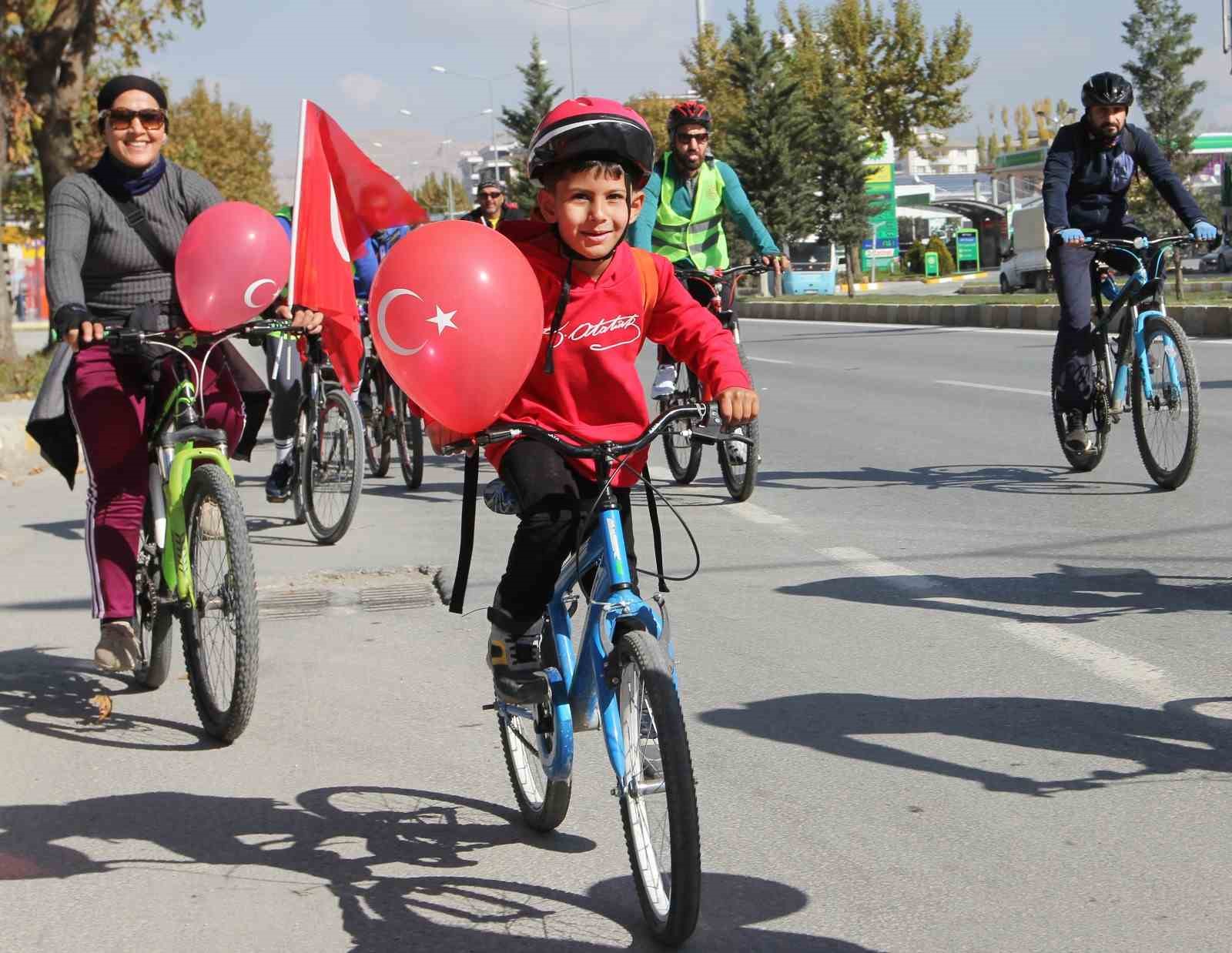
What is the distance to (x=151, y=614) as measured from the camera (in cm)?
571

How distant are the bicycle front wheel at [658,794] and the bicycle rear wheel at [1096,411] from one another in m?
6.15

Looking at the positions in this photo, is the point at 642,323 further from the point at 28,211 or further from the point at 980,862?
the point at 28,211

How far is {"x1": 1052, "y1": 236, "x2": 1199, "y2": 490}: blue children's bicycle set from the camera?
8.67m

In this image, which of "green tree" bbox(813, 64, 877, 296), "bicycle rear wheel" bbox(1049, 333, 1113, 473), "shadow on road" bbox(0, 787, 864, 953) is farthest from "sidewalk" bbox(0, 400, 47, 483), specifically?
"green tree" bbox(813, 64, 877, 296)

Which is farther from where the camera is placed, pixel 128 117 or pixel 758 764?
pixel 128 117

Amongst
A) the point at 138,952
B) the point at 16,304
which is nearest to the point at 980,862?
the point at 138,952

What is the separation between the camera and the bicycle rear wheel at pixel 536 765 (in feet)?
13.2

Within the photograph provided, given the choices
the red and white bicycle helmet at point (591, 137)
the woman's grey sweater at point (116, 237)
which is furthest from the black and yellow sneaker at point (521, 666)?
the woman's grey sweater at point (116, 237)

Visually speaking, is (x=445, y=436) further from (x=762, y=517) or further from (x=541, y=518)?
(x=762, y=517)

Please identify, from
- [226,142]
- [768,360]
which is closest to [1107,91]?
[768,360]

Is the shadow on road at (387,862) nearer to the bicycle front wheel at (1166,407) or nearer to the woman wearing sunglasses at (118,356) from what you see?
the woman wearing sunglasses at (118,356)

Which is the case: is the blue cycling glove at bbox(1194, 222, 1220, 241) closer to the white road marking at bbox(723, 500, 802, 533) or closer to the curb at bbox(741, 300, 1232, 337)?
the white road marking at bbox(723, 500, 802, 533)

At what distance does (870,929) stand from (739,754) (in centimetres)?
131

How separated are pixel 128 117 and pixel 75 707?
6.25 ft
